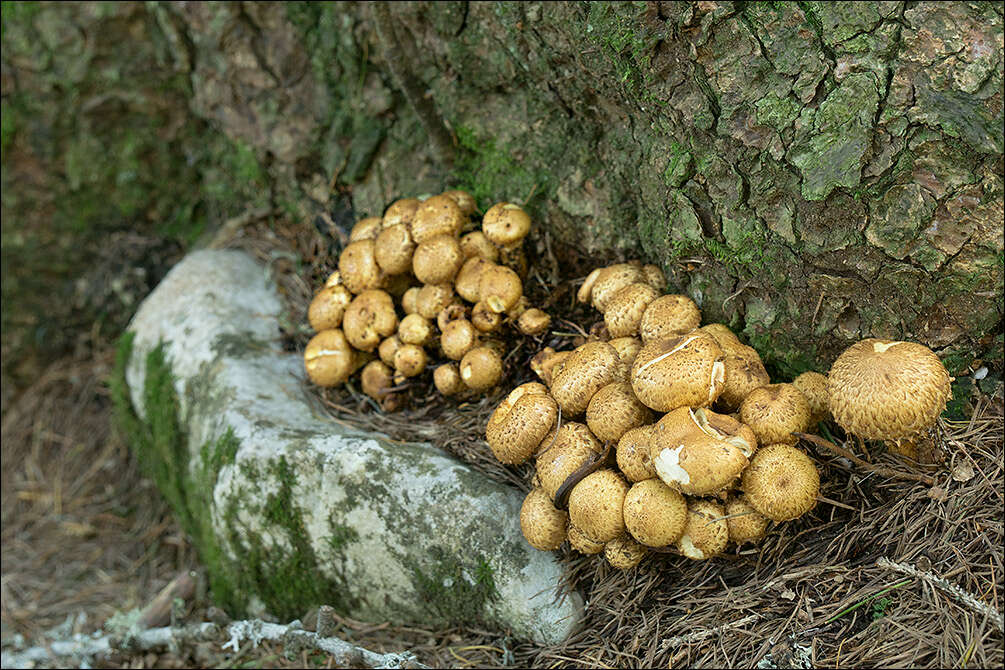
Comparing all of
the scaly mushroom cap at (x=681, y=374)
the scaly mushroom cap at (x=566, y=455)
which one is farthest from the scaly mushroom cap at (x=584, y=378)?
the scaly mushroom cap at (x=681, y=374)

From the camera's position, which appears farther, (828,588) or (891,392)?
(828,588)

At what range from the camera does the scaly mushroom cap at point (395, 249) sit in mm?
3994

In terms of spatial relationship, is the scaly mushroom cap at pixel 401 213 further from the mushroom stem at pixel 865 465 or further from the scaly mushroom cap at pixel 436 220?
the mushroom stem at pixel 865 465

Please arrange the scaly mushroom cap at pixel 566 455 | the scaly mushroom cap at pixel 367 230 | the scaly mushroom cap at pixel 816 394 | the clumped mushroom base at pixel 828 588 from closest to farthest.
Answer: the clumped mushroom base at pixel 828 588, the scaly mushroom cap at pixel 816 394, the scaly mushroom cap at pixel 566 455, the scaly mushroom cap at pixel 367 230

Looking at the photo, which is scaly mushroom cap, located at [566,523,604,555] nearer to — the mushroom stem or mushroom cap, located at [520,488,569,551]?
mushroom cap, located at [520,488,569,551]

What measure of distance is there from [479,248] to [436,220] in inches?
10.0

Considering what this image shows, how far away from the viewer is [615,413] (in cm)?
296

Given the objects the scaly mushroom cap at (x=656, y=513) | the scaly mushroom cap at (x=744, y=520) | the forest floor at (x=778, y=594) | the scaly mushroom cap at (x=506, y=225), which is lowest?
the forest floor at (x=778, y=594)

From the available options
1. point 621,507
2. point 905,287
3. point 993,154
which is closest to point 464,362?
point 621,507

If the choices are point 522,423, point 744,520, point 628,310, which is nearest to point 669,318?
point 628,310

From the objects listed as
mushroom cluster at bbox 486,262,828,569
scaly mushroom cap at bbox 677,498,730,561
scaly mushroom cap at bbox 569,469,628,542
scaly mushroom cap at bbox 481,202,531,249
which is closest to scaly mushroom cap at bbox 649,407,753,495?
mushroom cluster at bbox 486,262,828,569

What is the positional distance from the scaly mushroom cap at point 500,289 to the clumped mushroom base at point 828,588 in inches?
29.5

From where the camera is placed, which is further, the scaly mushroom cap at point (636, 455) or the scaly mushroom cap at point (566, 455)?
the scaly mushroom cap at point (566, 455)

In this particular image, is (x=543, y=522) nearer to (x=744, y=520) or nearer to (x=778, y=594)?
(x=744, y=520)
